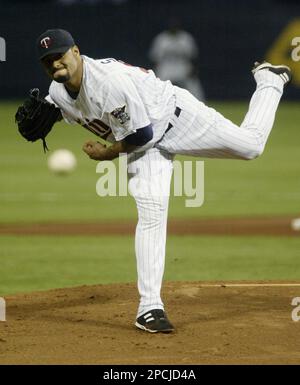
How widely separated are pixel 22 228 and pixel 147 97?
4.86 meters

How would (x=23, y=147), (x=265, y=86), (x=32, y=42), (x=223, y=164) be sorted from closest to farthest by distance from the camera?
(x=265, y=86) → (x=223, y=164) → (x=23, y=147) → (x=32, y=42)

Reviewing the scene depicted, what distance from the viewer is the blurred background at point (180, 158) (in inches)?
326

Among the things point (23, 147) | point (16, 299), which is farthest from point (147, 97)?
point (23, 147)

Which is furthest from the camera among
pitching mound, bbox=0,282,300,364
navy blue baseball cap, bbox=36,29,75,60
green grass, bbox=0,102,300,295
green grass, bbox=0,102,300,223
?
green grass, bbox=0,102,300,223

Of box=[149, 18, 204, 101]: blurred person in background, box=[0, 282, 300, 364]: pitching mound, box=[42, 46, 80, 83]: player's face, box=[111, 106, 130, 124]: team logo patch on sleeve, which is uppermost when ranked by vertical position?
box=[149, 18, 204, 101]: blurred person in background

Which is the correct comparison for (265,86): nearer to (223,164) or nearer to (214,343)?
(214,343)

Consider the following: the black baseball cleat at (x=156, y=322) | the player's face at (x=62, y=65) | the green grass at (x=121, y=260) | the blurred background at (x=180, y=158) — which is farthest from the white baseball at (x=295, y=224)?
the player's face at (x=62, y=65)

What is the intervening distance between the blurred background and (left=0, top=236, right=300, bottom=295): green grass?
0.03 feet

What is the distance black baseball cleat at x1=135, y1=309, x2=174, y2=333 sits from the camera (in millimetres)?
5281

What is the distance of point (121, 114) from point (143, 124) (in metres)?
0.14

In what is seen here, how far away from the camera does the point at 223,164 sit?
1570 cm

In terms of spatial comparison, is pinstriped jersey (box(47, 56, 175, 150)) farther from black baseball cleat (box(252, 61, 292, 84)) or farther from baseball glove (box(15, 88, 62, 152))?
black baseball cleat (box(252, 61, 292, 84))

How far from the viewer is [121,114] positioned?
4992 mm

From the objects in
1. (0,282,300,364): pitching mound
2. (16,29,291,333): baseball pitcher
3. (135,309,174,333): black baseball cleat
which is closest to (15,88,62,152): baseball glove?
(16,29,291,333): baseball pitcher
